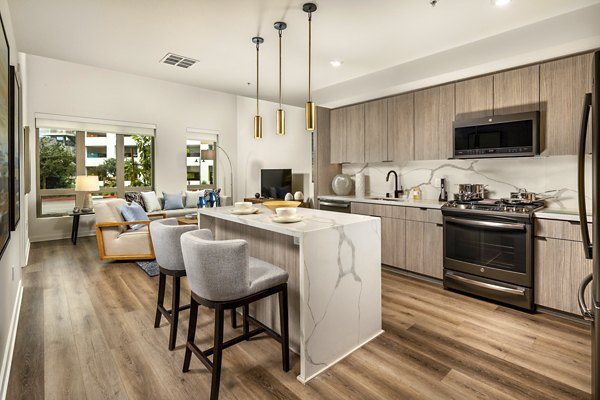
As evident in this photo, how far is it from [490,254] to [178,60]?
4.78m

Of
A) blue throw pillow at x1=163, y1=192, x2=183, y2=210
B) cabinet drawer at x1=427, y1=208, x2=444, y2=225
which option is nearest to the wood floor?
cabinet drawer at x1=427, y1=208, x2=444, y2=225

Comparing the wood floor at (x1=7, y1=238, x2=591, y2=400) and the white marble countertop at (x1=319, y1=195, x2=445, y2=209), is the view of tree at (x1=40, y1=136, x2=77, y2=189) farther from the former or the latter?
the white marble countertop at (x1=319, y1=195, x2=445, y2=209)

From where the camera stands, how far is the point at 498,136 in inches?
137

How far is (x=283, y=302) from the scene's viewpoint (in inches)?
80.9

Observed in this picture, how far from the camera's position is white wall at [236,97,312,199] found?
311 inches

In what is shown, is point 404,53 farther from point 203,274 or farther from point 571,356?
point 203,274

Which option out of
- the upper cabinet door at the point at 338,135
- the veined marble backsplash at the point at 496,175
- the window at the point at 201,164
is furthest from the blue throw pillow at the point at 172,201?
the veined marble backsplash at the point at 496,175

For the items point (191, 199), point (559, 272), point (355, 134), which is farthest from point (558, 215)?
point (191, 199)

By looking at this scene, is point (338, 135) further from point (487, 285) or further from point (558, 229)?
point (558, 229)

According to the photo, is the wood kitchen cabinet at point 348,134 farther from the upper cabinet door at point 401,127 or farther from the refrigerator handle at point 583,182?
the refrigerator handle at point 583,182

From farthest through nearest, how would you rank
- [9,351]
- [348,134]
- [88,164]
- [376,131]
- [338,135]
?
[88,164], [338,135], [348,134], [376,131], [9,351]

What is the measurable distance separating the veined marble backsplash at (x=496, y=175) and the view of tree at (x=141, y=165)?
469cm

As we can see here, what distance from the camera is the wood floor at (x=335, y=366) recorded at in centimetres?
191

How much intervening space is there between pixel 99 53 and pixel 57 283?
3.18 metres
